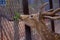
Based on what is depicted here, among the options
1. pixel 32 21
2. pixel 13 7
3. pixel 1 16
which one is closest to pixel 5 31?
pixel 1 16

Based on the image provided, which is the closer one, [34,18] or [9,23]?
[34,18]

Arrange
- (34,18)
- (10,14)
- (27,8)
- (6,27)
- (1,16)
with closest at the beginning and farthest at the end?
(34,18)
(27,8)
(10,14)
(1,16)
(6,27)

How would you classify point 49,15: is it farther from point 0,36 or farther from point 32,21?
point 0,36

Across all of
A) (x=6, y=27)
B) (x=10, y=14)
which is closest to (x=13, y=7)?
(x=10, y=14)

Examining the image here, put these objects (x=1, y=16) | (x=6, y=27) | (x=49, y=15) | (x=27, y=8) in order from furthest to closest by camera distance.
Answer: (x=6, y=27) → (x=1, y=16) → (x=27, y=8) → (x=49, y=15)

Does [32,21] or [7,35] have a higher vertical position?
[32,21]

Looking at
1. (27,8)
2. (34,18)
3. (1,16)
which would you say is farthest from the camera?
(1,16)

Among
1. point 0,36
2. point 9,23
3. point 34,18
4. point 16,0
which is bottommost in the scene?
point 0,36

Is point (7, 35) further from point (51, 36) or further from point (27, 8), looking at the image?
point (51, 36)

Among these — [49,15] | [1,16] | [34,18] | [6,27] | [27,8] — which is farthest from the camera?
[6,27]

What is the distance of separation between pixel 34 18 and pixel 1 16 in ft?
2.31

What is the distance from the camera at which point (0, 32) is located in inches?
85.4

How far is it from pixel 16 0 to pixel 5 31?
1.51 ft

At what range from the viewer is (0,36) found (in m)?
2.22
